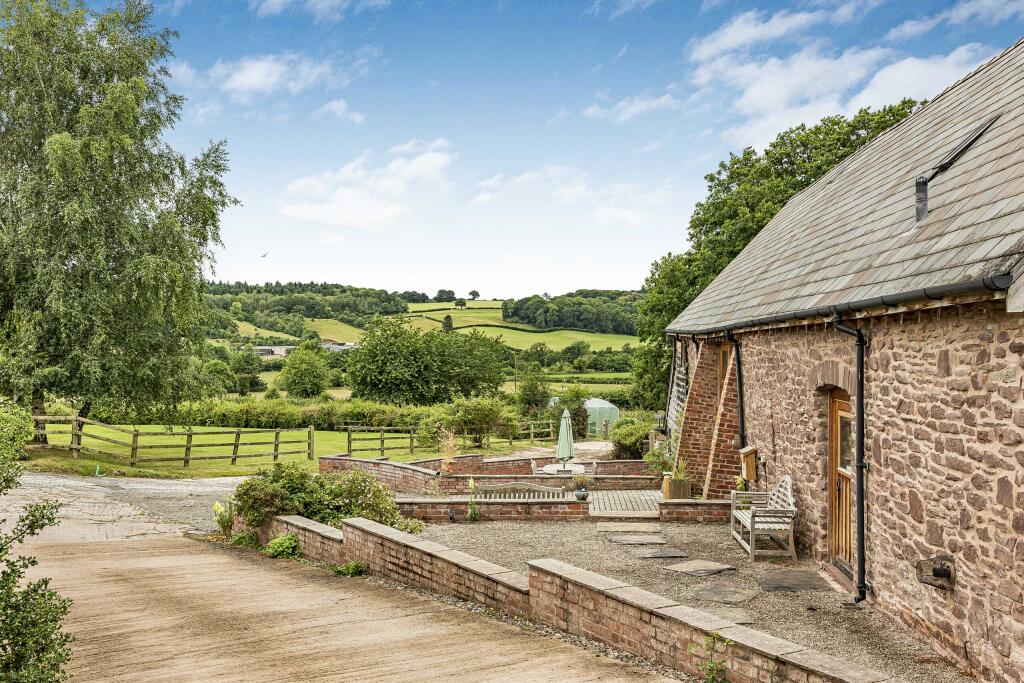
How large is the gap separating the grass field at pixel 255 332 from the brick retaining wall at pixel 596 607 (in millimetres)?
72909

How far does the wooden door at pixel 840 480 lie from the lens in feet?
28.9

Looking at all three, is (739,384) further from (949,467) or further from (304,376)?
(304,376)

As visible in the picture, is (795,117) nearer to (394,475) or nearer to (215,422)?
(394,475)

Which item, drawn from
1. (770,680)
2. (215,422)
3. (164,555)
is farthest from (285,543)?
(215,422)

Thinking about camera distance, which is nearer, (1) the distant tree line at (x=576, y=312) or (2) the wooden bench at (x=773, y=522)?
(2) the wooden bench at (x=773, y=522)

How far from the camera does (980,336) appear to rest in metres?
5.43

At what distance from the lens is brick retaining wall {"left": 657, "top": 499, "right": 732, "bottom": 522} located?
12633mm

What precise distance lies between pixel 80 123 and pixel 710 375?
1928 centimetres

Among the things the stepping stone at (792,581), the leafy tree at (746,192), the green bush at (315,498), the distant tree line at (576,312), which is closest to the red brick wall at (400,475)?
the green bush at (315,498)

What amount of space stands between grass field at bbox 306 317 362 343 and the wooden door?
74832 millimetres

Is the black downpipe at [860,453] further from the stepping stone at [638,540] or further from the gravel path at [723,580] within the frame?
the stepping stone at [638,540]

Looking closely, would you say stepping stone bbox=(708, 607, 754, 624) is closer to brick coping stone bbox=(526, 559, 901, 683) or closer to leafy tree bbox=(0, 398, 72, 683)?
brick coping stone bbox=(526, 559, 901, 683)

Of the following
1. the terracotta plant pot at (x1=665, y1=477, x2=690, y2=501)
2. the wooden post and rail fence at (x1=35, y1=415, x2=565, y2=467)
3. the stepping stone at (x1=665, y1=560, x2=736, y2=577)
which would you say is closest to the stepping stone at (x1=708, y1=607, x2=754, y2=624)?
the stepping stone at (x1=665, y1=560, x2=736, y2=577)

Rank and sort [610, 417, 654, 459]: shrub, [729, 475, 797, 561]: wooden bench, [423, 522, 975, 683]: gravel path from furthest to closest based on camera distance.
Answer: [610, 417, 654, 459]: shrub < [729, 475, 797, 561]: wooden bench < [423, 522, 975, 683]: gravel path
